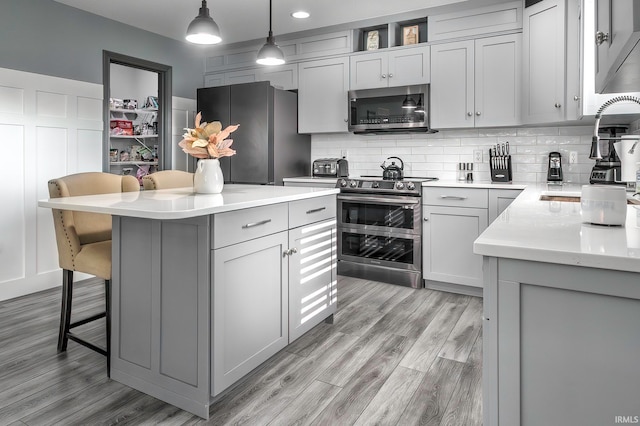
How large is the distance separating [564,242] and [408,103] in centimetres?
322

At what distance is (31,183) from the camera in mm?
3621

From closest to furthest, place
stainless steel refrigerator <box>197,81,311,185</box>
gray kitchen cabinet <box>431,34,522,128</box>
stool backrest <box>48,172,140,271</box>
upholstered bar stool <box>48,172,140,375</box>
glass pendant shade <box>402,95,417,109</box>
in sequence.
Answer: upholstered bar stool <box>48,172,140,375</box>
stool backrest <box>48,172,140,271</box>
gray kitchen cabinet <box>431,34,522,128</box>
glass pendant shade <box>402,95,417,109</box>
stainless steel refrigerator <box>197,81,311,185</box>

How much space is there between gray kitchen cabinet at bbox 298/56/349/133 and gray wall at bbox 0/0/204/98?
170 centimetres

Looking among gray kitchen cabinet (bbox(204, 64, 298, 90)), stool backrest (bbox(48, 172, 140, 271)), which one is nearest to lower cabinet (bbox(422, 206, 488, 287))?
gray kitchen cabinet (bbox(204, 64, 298, 90))

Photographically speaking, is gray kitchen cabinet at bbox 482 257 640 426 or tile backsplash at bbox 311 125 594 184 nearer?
gray kitchen cabinet at bbox 482 257 640 426

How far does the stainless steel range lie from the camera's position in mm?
3807

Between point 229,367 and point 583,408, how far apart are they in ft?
4.64

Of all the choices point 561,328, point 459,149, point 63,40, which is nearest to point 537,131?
point 459,149

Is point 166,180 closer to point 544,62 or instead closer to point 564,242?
point 564,242

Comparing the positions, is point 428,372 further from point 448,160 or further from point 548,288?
point 448,160

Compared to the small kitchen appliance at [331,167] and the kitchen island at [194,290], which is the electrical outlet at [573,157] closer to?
the small kitchen appliance at [331,167]

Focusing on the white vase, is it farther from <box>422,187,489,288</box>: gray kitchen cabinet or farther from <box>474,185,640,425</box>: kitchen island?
<box>422,187,489,288</box>: gray kitchen cabinet

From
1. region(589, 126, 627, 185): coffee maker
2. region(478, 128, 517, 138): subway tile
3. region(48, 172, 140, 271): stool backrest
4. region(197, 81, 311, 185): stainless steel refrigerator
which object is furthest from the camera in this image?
region(197, 81, 311, 185): stainless steel refrigerator

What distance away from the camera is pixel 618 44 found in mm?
1061
